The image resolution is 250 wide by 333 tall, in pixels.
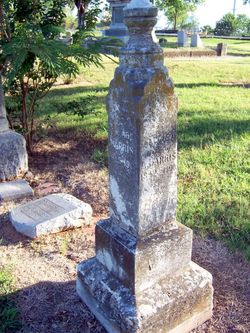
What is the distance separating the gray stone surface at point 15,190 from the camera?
405 cm

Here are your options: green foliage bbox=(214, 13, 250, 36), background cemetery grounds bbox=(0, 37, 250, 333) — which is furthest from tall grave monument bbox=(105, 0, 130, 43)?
green foliage bbox=(214, 13, 250, 36)

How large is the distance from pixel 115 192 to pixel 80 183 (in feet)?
7.01

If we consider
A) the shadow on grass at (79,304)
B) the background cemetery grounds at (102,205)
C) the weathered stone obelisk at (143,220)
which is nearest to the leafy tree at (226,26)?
the background cemetery grounds at (102,205)

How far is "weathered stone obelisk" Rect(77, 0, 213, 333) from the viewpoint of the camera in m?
1.94

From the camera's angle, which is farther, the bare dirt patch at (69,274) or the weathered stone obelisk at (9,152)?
the weathered stone obelisk at (9,152)

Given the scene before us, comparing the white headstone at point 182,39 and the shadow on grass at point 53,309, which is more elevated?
the white headstone at point 182,39

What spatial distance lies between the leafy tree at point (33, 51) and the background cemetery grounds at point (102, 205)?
0.51 metres

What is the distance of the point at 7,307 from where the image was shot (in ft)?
8.16

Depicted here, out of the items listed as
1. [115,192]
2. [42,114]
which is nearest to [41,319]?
[115,192]

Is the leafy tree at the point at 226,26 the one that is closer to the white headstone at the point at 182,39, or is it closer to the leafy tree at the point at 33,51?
the white headstone at the point at 182,39

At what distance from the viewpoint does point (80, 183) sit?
14.2 feet

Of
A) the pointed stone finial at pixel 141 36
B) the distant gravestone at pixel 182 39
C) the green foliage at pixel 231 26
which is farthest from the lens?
the green foliage at pixel 231 26

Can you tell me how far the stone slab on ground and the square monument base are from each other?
2.87 ft

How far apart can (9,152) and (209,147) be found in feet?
8.50
